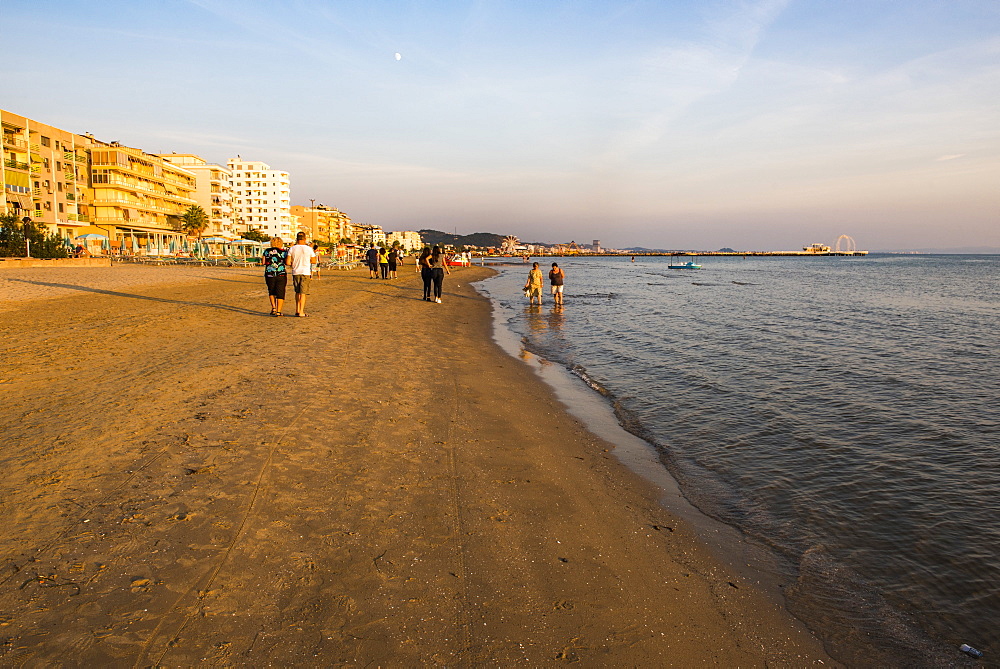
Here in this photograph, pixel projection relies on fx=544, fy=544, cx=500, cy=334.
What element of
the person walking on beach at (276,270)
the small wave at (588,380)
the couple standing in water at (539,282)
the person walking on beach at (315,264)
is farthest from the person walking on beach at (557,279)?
the person walking on beach at (276,270)

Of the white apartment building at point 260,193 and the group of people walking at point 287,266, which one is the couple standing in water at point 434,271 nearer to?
the group of people walking at point 287,266

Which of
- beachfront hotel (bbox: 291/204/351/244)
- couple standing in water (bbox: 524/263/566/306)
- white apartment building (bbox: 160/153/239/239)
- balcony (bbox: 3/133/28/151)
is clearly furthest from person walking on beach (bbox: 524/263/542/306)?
beachfront hotel (bbox: 291/204/351/244)

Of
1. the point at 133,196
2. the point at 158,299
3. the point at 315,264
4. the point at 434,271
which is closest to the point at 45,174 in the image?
the point at 133,196

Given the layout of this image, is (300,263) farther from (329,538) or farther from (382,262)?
(382,262)

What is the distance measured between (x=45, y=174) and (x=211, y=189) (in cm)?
3865

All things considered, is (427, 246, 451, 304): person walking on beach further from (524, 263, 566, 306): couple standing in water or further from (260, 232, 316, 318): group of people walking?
(260, 232, 316, 318): group of people walking

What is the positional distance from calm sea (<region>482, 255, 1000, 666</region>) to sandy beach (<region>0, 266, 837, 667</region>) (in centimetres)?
70

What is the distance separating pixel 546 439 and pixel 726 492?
78.7 inches

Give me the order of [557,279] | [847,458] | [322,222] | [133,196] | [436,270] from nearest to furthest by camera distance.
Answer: [847,458] < [436,270] < [557,279] < [133,196] < [322,222]

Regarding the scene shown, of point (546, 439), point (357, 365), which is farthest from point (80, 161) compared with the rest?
point (546, 439)

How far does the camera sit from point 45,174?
52.6m

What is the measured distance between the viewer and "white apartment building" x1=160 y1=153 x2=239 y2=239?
88188mm

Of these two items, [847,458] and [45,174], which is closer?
[847,458]

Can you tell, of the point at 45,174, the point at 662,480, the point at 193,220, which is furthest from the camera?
the point at 193,220
